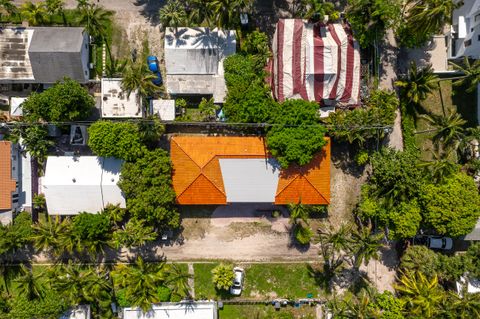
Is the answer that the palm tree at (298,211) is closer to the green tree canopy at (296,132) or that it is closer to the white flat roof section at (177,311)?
the green tree canopy at (296,132)

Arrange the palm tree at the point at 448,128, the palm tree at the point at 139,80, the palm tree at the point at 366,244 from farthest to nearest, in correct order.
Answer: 1. the palm tree at the point at 448,128
2. the palm tree at the point at 366,244
3. the palm tree at the point at 139,80

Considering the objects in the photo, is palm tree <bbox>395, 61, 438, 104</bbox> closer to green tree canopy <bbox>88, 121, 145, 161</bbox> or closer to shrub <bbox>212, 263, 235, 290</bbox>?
shrub <bbox>212, 263, 235, 290</bbox>

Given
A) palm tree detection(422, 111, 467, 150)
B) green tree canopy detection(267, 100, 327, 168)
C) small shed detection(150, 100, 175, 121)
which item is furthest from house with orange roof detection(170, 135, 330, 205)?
palm tree detection(422, 111, 467, 150)

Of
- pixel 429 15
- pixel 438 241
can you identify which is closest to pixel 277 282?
pixel 438 241

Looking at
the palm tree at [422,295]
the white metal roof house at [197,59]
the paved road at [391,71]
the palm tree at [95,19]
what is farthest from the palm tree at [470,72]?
the palm tree at [95,19]

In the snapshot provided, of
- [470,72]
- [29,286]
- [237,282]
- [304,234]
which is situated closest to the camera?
[29,286]

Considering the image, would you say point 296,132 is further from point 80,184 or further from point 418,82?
point 80,184

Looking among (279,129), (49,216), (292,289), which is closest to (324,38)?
(279,129)

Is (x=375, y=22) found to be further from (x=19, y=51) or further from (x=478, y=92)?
(x=19, y=51)
